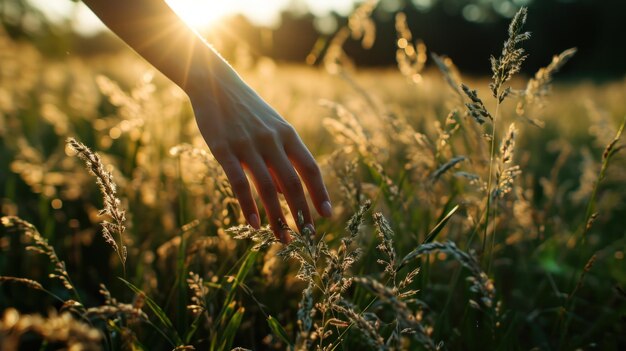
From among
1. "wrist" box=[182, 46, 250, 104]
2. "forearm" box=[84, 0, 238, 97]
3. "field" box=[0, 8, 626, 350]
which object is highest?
"forearm" box=[84, 0, 238, 97]

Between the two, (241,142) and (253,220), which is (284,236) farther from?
(241,142)

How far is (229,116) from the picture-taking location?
1.09m

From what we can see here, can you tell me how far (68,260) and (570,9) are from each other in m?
45.6

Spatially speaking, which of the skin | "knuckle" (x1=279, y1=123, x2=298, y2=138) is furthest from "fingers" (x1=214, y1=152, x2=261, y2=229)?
"knuckle" (x1=279, y1=123, x2=298, y2=138)

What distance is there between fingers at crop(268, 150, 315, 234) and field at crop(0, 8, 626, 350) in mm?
86

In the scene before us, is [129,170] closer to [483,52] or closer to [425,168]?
[425,168]

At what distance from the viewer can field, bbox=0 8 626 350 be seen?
1003 mm

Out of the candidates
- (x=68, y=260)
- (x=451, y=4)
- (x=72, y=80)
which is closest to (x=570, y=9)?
(x=451, y=4)

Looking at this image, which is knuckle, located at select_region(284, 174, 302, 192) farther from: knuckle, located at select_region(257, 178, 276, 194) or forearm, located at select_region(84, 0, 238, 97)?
forearm, located at select_region(84, 0, 238, 97)

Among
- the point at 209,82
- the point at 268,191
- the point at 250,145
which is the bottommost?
the point at 268,191

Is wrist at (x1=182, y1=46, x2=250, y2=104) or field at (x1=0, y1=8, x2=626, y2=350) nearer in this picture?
field at (x1=0, y1=8, x2=626, y2=350)

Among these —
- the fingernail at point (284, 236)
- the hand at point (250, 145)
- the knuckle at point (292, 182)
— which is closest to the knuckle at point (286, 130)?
the hand at point (250, 145)

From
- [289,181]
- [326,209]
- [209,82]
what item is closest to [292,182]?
[289,181]

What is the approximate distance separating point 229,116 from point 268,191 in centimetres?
19
